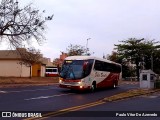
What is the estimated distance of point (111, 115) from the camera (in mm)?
14922

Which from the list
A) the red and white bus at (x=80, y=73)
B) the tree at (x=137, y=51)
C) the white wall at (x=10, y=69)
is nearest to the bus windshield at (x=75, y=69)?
the red and white bus at (x=80, y=73)

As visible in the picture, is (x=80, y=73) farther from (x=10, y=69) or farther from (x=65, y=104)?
(x=10, y=69)

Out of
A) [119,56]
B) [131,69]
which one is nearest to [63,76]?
[119,56]

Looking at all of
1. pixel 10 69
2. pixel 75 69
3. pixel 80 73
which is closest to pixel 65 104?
pixel 80 73

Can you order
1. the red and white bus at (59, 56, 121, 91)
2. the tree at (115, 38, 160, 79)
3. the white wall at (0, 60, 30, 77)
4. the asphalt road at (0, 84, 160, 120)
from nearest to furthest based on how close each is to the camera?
the asphalt road at (0, 84, 160, 120), the red and white bus at (59, 56, 121, 91), the white wall at (0, 60, 30, 77), the tree at (115, 38, 160, 79)

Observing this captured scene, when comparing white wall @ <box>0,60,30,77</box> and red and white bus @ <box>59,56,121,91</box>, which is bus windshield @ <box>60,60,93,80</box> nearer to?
red and white bus @ <box>59,56,121,91</box>

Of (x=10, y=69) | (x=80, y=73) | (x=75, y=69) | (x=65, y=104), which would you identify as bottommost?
(x=65, y=104)

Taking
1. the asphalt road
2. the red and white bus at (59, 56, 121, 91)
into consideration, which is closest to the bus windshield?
the red and white bus at (59, 56, 121, 91)

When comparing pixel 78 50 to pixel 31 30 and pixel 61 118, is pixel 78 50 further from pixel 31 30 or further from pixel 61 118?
pixel 61 118

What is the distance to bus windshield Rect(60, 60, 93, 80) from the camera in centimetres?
2862

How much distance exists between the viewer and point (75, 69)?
28859 millimetres

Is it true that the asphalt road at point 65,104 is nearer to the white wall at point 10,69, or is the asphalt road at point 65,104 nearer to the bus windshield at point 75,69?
the bus windshield at point 75,69

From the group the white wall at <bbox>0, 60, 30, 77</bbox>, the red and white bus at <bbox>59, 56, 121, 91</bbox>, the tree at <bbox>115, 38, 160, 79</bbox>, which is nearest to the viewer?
the red and white bus at <bbox>59, 56, 121, 91</bbox>

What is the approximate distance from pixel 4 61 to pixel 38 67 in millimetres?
12450
